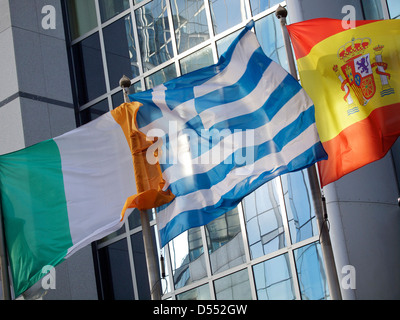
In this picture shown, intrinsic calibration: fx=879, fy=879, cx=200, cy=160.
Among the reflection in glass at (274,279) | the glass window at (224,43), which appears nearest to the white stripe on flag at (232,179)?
the reflection in glass at (274,279)

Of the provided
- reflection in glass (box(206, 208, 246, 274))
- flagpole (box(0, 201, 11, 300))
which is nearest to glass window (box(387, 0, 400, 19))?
reflection in glass (box(206, 208, 246, 274))

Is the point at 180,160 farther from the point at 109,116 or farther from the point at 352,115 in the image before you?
the point at 352,115

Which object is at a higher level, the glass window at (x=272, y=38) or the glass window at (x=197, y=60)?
the glass window at (x=197, y=60)

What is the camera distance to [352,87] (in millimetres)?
12125

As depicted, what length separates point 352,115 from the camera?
1203 cm

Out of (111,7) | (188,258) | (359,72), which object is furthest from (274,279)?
(111,7)

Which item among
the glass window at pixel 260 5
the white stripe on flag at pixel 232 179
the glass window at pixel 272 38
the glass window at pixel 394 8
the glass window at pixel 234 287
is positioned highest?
the glass window at pixel 260 5

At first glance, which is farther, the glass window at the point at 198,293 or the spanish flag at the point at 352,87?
the glass window at the point at 198,293

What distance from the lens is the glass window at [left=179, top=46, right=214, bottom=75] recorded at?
20266mm

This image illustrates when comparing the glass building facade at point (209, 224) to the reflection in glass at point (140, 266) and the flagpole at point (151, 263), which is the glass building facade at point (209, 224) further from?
the flagpole at point (151, 263)

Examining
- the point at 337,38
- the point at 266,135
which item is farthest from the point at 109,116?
the point at 337,38

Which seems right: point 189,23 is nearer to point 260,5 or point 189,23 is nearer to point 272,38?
point 260,5

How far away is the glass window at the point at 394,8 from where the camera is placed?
16.1m

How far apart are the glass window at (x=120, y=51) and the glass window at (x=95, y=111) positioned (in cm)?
54
